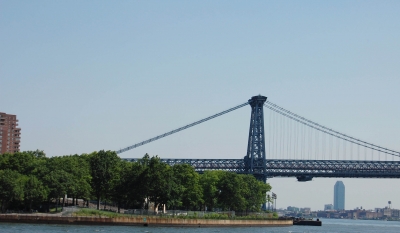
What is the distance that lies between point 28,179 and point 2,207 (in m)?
6.38

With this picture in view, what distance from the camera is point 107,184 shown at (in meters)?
144

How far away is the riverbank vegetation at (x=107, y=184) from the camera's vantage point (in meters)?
124

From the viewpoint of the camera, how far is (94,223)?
118m

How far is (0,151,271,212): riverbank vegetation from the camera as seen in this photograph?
124 meters

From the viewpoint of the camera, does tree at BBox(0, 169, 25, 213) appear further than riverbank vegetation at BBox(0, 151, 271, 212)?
No

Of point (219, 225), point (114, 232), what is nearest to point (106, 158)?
point (219, 225)

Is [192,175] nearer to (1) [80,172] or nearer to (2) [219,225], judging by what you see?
(2) [219,225]

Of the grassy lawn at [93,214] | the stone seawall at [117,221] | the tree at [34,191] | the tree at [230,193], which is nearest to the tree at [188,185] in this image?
the tree at [230,193]

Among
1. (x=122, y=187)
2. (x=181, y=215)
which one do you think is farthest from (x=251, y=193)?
(x=122, y=187)

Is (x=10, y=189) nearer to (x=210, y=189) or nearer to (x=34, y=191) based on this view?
(x=34, y=191)

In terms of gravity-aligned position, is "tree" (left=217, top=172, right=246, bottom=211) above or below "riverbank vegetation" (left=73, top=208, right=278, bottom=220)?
above

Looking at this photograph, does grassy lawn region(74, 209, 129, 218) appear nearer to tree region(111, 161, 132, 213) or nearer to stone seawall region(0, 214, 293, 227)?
stone seawall region(0, 214, 293, 227)

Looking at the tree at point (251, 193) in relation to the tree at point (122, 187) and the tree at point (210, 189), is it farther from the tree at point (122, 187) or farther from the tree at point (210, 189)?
the tree at point (122, 187)

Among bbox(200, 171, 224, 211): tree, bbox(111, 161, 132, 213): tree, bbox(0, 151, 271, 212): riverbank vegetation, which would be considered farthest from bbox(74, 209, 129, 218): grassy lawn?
bbox(200, 171, 224, 211): tree
